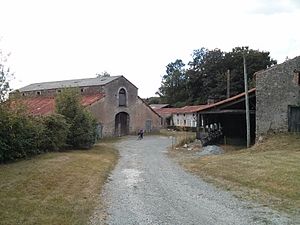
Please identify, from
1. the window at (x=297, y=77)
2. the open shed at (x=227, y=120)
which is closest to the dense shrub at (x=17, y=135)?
the open shed at (x=227, y=120)

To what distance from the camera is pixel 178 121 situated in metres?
75.9

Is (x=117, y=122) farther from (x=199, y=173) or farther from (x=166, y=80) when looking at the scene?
(x=166, y=80)

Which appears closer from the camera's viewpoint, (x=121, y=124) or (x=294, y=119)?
(x=294, y=119)

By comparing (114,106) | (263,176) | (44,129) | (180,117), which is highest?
(114,106)

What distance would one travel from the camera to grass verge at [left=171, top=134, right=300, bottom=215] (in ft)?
41.5

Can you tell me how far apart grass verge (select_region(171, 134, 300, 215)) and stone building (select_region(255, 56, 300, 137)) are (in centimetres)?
318

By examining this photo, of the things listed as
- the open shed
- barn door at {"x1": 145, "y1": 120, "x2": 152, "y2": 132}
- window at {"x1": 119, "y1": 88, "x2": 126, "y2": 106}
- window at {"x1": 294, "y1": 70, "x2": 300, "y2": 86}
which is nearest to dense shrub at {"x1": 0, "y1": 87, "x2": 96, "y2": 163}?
the open shed

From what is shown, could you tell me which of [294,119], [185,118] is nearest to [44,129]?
[294,119]

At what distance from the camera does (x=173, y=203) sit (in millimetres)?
12250

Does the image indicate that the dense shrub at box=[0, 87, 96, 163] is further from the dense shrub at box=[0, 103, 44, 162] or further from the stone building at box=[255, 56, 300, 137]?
the stone building at box=[255, 56, 300, 137]

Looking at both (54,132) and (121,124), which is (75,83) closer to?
(121,124)

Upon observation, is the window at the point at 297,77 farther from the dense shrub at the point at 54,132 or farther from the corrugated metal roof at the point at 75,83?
the corrugated metal roof at the point at 75,83

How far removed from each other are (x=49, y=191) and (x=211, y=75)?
70809 millimetres

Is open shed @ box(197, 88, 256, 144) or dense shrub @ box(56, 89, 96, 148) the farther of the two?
open shed @ box(197, 88, 256, 144)
